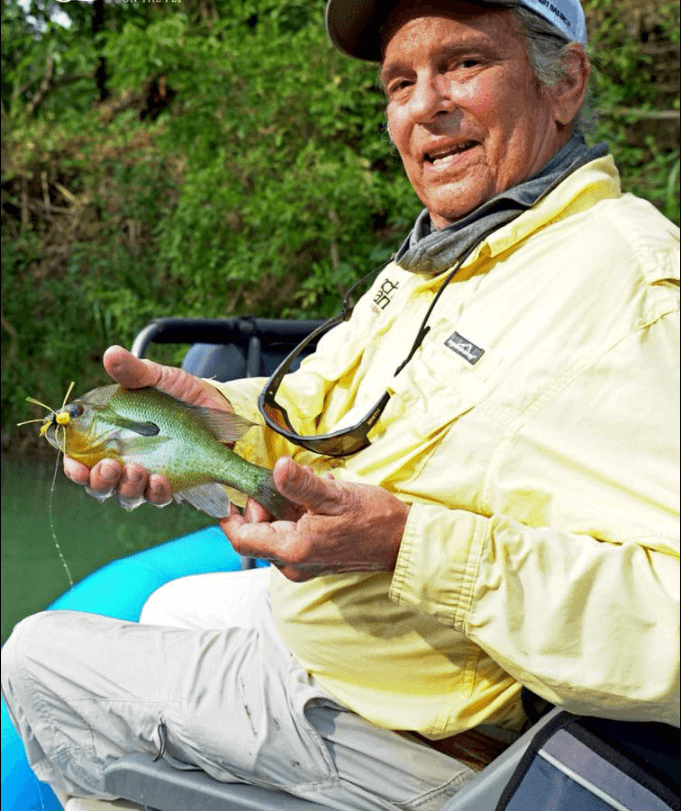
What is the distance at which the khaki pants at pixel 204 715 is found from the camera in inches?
67.8

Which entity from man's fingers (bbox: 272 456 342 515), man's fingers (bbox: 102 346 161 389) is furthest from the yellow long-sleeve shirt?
man's fingers (bbox: 102 346 161 389)

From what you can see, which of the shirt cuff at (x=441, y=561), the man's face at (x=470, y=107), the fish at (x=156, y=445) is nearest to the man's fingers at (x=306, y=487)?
the shirt cuff at (x=441, y=561)

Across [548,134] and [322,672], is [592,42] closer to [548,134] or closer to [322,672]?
[548,134]

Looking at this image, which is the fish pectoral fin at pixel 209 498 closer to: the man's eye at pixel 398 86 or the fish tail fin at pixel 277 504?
the fish tail fin at pixel 277 504

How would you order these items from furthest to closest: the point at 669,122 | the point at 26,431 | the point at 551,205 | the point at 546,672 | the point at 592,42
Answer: the point at 26,431, the point at 669,122, the point at 592,42, the point at 551,205, the point at 546,672

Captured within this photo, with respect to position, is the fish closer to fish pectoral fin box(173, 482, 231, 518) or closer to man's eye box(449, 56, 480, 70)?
fish pectoral fin box(173, 482, 231, 518)

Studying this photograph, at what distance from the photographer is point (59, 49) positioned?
10438 millimetres

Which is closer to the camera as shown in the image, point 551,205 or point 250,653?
point 551,205

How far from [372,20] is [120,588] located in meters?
1.59

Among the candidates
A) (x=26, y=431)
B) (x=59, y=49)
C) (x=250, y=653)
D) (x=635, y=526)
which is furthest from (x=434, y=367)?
(x=59, y=49)

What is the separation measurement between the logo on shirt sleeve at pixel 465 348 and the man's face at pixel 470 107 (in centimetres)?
31

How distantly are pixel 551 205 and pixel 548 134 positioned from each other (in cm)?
25

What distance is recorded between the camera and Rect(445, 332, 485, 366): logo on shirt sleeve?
164 centimetres

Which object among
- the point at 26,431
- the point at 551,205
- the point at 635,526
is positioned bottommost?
the point at 26,431
